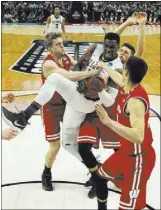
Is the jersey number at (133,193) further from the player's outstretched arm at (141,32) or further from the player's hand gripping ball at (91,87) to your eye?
the player's outstretched arm at (141,32)

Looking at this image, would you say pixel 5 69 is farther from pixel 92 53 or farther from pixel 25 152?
pixel 92 53

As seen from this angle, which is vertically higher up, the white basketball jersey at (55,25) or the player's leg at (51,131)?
the white basketball jersey at (55,25)

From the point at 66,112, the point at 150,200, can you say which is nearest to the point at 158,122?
the point at 150,200

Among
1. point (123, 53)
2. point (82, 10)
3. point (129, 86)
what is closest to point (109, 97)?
point (123, 53)

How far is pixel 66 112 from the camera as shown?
3.04m

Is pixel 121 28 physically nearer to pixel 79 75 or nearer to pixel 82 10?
pixel 79 75

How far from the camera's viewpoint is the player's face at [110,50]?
9.06 ft

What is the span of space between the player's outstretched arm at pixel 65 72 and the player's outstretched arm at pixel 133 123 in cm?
43

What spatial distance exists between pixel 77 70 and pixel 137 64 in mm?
543

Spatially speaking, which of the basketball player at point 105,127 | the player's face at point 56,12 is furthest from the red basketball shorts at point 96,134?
the player's face at point 56,12

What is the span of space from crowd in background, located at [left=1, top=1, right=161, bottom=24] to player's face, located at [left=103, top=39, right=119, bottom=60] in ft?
0.94

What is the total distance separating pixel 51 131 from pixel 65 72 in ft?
1.93

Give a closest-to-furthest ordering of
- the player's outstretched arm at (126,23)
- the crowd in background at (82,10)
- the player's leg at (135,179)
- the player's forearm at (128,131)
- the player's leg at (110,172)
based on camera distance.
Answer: the player's forearm at (128,131) → the player's leg at (135,179) → the player's leg at (110,172) → the player's outstretched arm at (126,23) → the crowd in background at (82,10)

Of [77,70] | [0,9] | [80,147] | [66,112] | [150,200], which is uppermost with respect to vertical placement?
[0,9]
